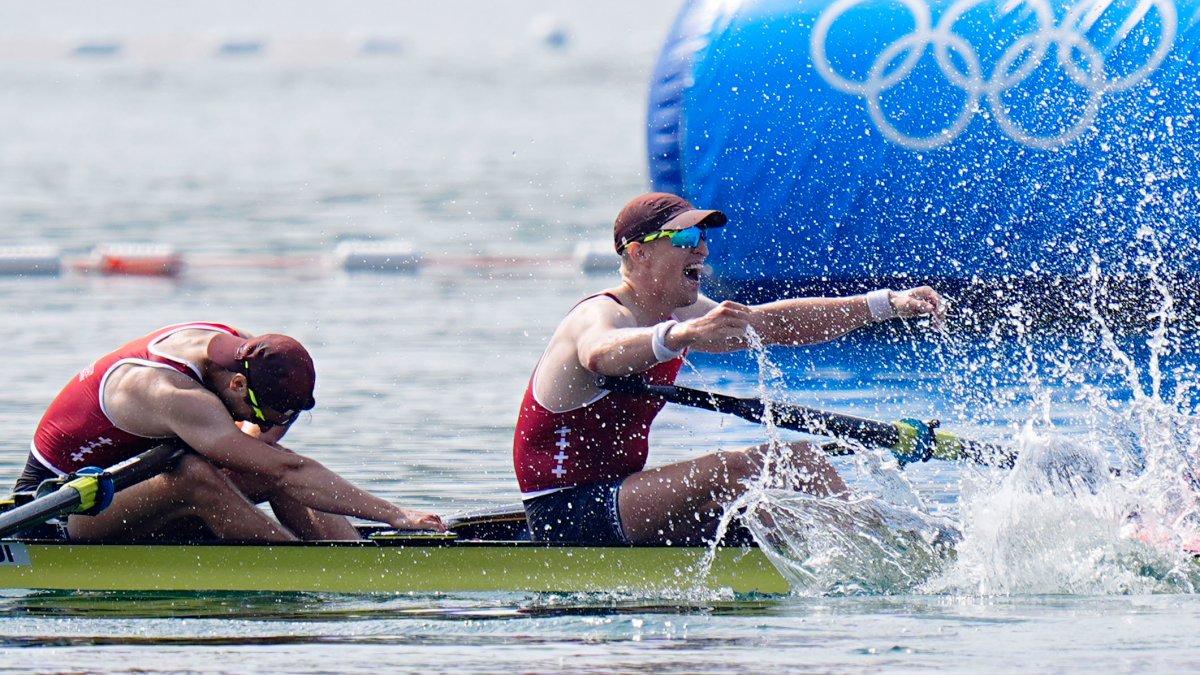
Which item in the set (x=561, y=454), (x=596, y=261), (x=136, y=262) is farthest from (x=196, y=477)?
(x=136, y=262)

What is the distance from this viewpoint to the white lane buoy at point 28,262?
1900 cm

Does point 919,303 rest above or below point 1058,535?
above

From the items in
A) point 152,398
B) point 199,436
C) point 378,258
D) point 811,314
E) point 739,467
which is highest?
point 378,258

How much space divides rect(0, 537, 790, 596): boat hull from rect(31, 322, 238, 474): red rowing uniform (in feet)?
1.11

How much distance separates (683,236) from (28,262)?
41.9 ft

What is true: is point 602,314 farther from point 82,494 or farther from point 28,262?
point 28,262

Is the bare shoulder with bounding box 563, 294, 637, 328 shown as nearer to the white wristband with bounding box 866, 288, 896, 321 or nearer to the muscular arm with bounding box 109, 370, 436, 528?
the muscular arm with bounding box 109, 370, 436, 528

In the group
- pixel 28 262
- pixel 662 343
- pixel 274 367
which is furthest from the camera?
pixel 28 262

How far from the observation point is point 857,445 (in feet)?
26.0

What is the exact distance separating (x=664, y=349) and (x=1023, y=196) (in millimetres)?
6559

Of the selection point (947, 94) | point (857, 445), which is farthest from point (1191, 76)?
point (857, 445)

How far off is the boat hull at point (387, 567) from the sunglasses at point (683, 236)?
3.52 ft

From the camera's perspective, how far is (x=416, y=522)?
766 cm

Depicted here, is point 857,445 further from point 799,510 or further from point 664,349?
point 664,349
